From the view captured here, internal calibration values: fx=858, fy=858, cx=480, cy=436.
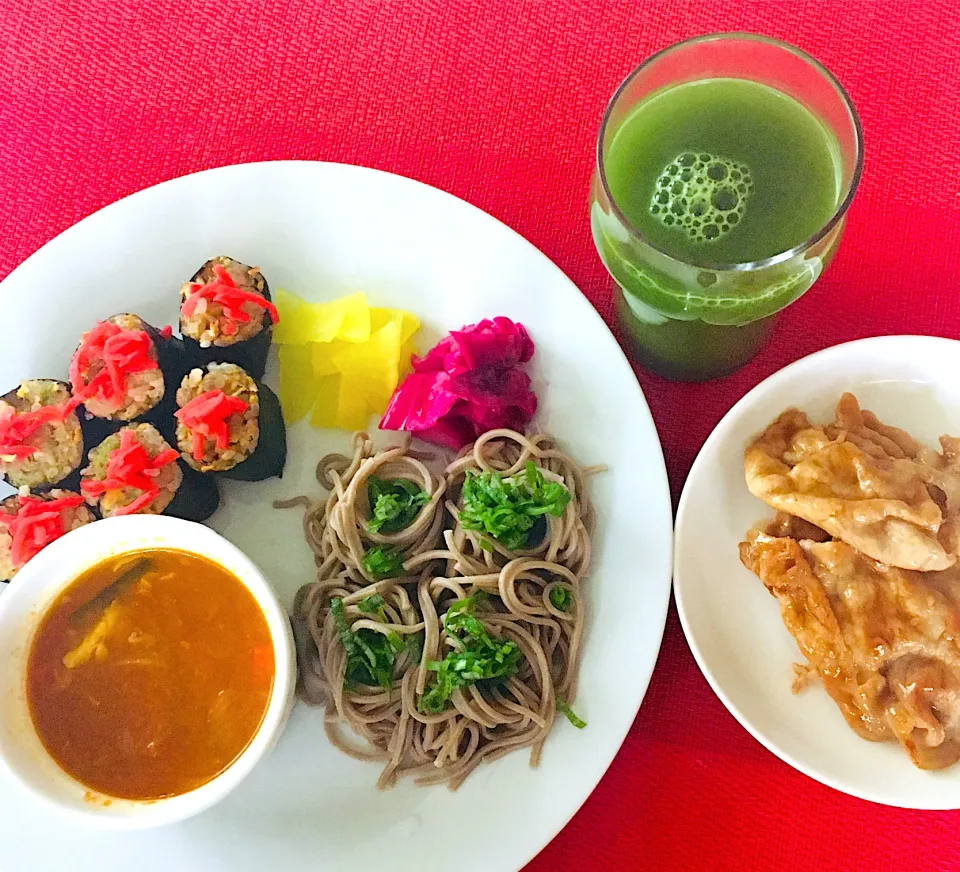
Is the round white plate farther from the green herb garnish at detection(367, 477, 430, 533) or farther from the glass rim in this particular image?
the glass rim

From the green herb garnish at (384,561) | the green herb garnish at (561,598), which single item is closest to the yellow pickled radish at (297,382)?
the green herb garnish at (384,561)

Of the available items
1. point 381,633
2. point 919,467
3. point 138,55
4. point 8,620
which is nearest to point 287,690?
point 381,633

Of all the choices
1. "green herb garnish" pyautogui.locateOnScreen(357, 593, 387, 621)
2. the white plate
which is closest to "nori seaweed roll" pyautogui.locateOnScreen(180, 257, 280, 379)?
"green herb garnish" pyautogui.locateOnScreen(357, 593, 387, 621)

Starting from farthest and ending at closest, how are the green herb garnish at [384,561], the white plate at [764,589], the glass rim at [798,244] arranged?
the green herb garnish at [384,561] → the white plate at [764,589] → the glass rim at [798,244]

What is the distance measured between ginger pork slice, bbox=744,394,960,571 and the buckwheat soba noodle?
1.19ft

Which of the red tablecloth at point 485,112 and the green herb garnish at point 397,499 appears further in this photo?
the red tablecloth at point 485,112

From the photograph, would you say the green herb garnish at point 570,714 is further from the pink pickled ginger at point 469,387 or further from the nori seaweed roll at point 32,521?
the nori seaweed roll at point 32,521

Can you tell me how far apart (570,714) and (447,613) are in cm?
28

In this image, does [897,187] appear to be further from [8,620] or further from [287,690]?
[8,620]

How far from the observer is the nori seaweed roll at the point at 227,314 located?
1.67 m

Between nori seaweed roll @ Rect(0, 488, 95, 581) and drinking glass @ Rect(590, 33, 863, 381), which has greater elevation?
drinking glass @ Rect(590, 33, 863, 381)

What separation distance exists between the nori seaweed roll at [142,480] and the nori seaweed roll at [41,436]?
45mm

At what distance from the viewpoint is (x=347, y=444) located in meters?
1.74

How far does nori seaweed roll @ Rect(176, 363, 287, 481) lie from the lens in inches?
63.2
